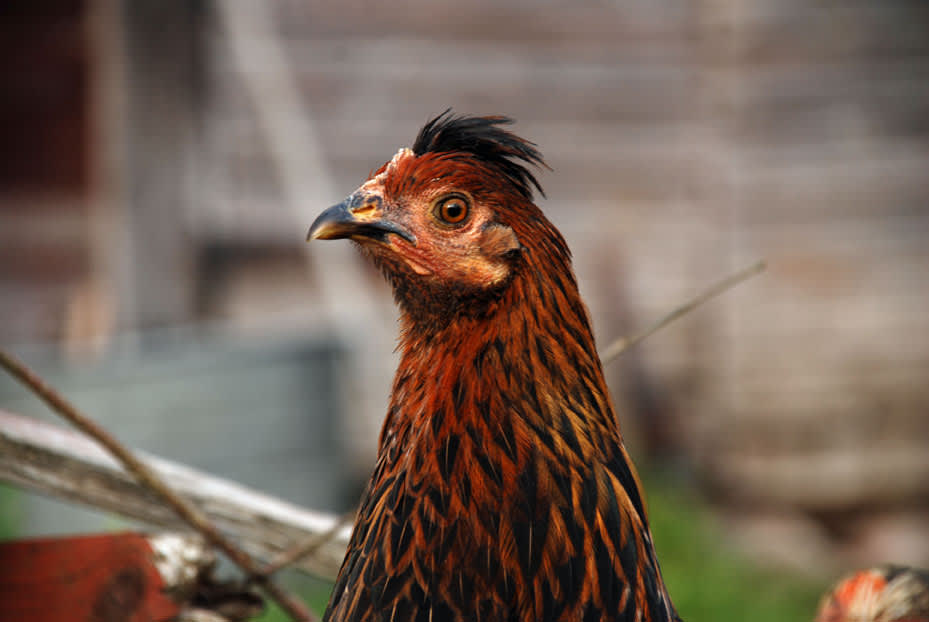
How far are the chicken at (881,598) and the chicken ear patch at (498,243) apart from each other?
1.07 m

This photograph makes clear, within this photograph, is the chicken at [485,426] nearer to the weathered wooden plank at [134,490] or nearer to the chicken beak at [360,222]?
the chicken beak at [360,222]

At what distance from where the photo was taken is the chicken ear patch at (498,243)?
1.43m

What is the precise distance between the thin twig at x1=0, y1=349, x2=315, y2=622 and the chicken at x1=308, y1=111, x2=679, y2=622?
383 millimetres

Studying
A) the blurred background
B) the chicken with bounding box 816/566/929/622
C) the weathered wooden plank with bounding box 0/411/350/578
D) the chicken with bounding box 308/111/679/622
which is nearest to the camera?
the chicken with bounding box 308/111/679/622

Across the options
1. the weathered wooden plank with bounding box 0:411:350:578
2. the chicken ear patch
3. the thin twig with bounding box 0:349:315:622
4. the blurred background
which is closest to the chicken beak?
the chicken ear patch

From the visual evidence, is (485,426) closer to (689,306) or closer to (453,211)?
(453,211)

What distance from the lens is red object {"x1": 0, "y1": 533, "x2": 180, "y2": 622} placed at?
1652 millimetres

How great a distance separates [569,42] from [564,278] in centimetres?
461

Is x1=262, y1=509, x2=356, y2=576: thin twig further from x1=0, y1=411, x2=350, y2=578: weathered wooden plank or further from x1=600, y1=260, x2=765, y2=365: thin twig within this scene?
x1=600, y1=260, x2=765, y2=365: thin twig

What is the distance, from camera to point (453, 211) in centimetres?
146

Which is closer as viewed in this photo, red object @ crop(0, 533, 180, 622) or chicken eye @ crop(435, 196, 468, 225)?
chicken eye @ crop(435, 196, 468, 225)

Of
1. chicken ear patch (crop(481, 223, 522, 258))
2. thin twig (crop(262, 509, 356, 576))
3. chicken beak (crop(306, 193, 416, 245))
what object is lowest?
thin twig (crop(262, 509, 356, 576))

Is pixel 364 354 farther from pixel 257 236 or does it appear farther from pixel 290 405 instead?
pixel 257 236

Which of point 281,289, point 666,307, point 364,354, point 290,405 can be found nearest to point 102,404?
point 290,405
